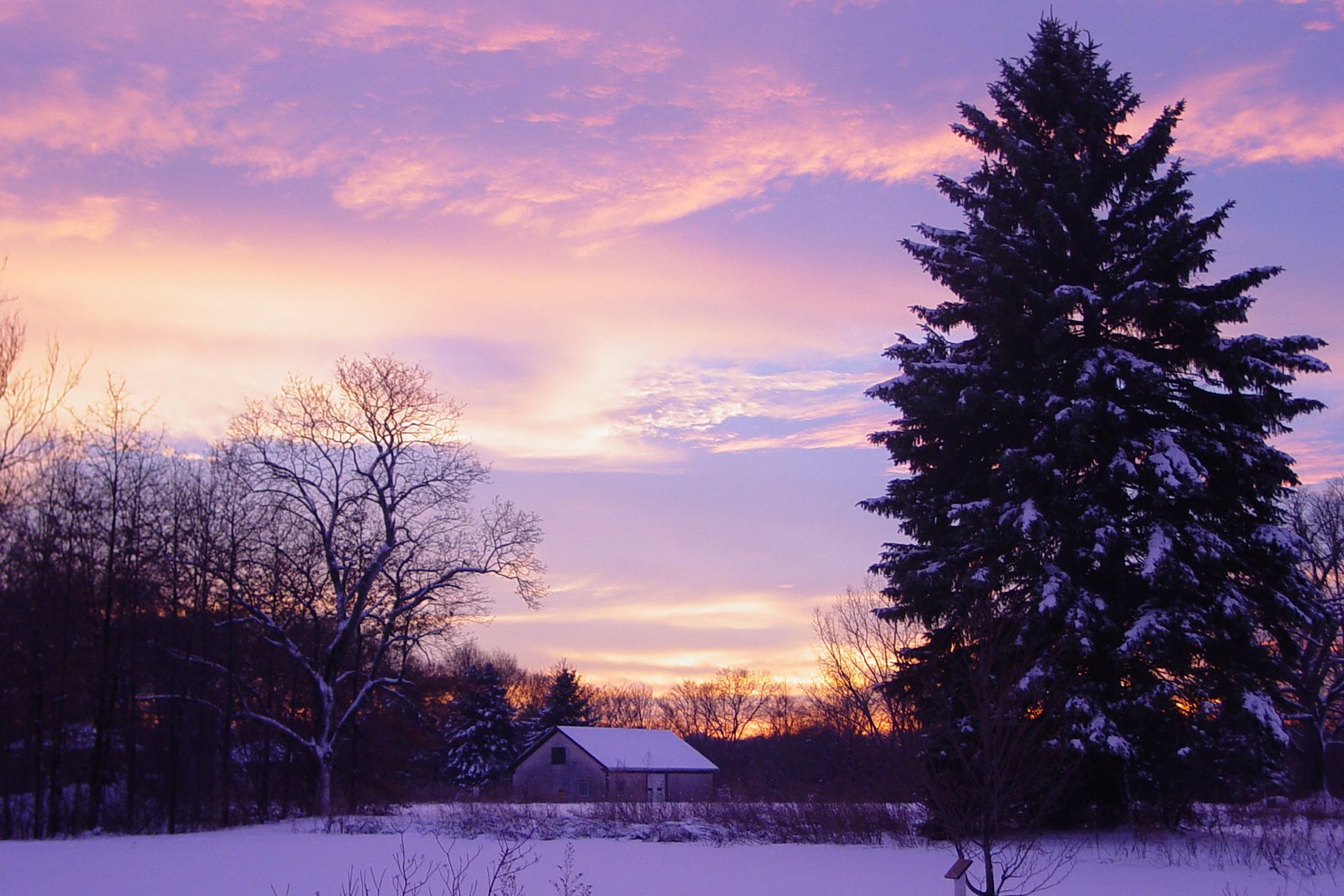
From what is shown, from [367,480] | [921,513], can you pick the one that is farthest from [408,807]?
[921,513]

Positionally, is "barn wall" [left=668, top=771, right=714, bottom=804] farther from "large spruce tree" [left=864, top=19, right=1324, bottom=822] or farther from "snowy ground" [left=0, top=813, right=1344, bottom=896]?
"large spruce tree" [left=864, top=19, right=1324, bottom=822]

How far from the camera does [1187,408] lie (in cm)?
2102

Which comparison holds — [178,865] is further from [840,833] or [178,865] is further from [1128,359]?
[1128,359]

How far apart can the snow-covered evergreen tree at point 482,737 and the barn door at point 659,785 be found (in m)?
12.6

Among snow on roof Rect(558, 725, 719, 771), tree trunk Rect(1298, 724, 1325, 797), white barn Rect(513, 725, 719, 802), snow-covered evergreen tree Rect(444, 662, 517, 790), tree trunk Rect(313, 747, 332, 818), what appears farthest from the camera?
snow-covered evergreen tree Rect(444, 662, 517, 790)

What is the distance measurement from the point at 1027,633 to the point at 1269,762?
466 cm

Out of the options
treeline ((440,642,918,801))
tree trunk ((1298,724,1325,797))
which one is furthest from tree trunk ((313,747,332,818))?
tree trunk ((1298,724,1325,797))

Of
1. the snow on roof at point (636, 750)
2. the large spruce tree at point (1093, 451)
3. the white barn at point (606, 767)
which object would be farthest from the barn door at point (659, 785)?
the large spruce tree at point (1093, 451)

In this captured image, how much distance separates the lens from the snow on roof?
201 ft

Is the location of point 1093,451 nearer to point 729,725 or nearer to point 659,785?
point 659,785

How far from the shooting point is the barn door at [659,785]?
198 feet

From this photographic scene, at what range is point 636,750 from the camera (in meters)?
64.1

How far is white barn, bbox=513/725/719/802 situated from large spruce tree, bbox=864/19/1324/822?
41.3m

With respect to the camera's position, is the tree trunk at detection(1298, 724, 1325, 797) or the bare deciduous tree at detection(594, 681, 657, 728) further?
the bare deciduous tree at detection(594, 681, 657, 728)
